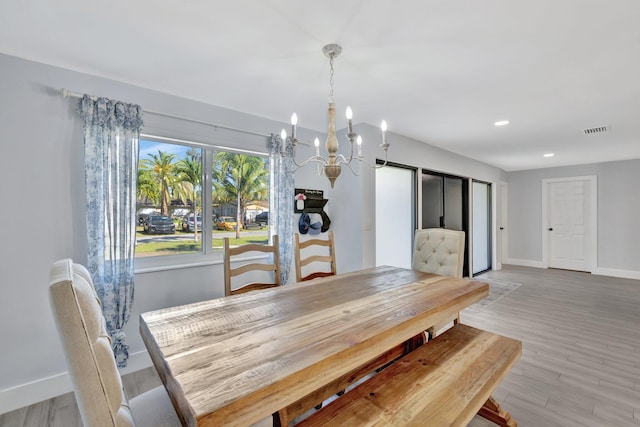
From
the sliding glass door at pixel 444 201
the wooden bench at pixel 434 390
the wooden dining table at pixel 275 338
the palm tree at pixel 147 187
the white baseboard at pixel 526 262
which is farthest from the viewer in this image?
the white baseboard at pixel 526 262

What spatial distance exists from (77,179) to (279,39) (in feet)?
6.00

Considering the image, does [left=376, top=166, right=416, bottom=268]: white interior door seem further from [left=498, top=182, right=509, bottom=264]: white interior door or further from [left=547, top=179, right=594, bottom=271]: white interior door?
[left=547, top=179, right=594, bottom=271]: white interior door

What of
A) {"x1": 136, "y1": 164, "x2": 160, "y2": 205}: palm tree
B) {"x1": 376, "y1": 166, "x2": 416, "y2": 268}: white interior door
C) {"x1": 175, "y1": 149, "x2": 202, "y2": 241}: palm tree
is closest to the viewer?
{"x1": 136, "y1": 164, "x2": 160, "y2": 205}: palm tree

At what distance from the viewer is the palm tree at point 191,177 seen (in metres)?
2.73

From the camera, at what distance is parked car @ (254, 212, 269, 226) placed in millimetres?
3238

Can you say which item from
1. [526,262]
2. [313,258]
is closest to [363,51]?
[313,258]

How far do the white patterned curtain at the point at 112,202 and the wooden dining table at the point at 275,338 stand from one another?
1.09 meters

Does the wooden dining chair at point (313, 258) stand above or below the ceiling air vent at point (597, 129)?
below

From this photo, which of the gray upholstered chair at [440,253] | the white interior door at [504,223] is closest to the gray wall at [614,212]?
the white interior door at [504,223]

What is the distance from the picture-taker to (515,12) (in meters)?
1.53

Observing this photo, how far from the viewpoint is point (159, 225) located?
2623 mm

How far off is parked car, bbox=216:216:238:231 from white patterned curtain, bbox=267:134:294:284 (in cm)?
40

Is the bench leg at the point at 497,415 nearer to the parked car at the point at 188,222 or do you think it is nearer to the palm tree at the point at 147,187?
the parked car at the point at 188,222

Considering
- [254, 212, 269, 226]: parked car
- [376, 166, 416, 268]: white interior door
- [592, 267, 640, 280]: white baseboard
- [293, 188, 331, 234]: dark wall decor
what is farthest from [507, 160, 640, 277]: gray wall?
[254, 212, 269, 226]: parked car
